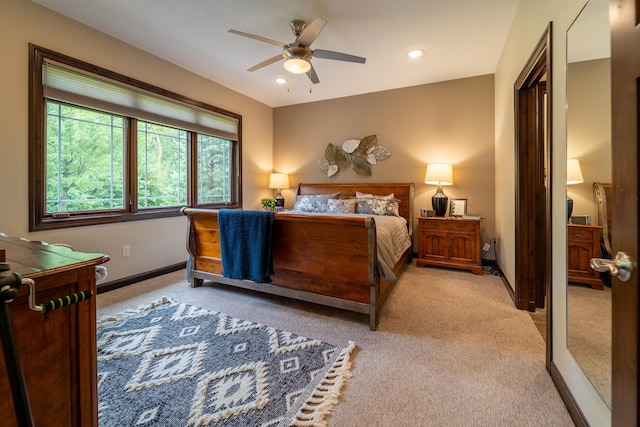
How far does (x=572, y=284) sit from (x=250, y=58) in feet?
11.9

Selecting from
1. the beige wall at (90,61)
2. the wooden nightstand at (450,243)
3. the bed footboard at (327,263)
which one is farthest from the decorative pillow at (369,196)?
the beige wall at (90,61)

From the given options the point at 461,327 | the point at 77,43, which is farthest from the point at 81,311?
the point at 77,43

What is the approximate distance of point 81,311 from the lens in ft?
2.88

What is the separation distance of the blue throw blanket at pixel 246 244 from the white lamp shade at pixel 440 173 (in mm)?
2458

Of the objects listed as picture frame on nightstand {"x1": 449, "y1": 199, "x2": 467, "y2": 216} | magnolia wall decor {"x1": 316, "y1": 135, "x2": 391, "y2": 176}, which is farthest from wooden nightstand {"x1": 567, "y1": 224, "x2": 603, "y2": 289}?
magnolia wall decor {"x1": 316, "y1": 135, "x2": 391, "y2": 176}

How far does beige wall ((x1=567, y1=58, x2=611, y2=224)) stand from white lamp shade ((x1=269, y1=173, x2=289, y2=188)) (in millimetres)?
4193

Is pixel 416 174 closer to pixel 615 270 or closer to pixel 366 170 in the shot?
pixel 366 170

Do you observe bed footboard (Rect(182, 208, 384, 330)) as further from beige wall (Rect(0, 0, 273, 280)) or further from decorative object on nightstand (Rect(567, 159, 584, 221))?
beige wall (Rect(0, 0, 273, 280))

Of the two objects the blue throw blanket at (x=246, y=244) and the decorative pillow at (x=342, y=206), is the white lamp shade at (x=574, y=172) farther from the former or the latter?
the decorative pillow at (x=342, y=206)

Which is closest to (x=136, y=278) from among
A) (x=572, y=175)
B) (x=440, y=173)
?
(x=572, y=175)

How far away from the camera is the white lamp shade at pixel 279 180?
→ 5066 mm

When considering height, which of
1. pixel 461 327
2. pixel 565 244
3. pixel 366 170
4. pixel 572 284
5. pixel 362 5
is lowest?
pixel 461 327

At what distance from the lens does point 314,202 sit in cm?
433

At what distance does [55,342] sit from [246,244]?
1635 millimetres
